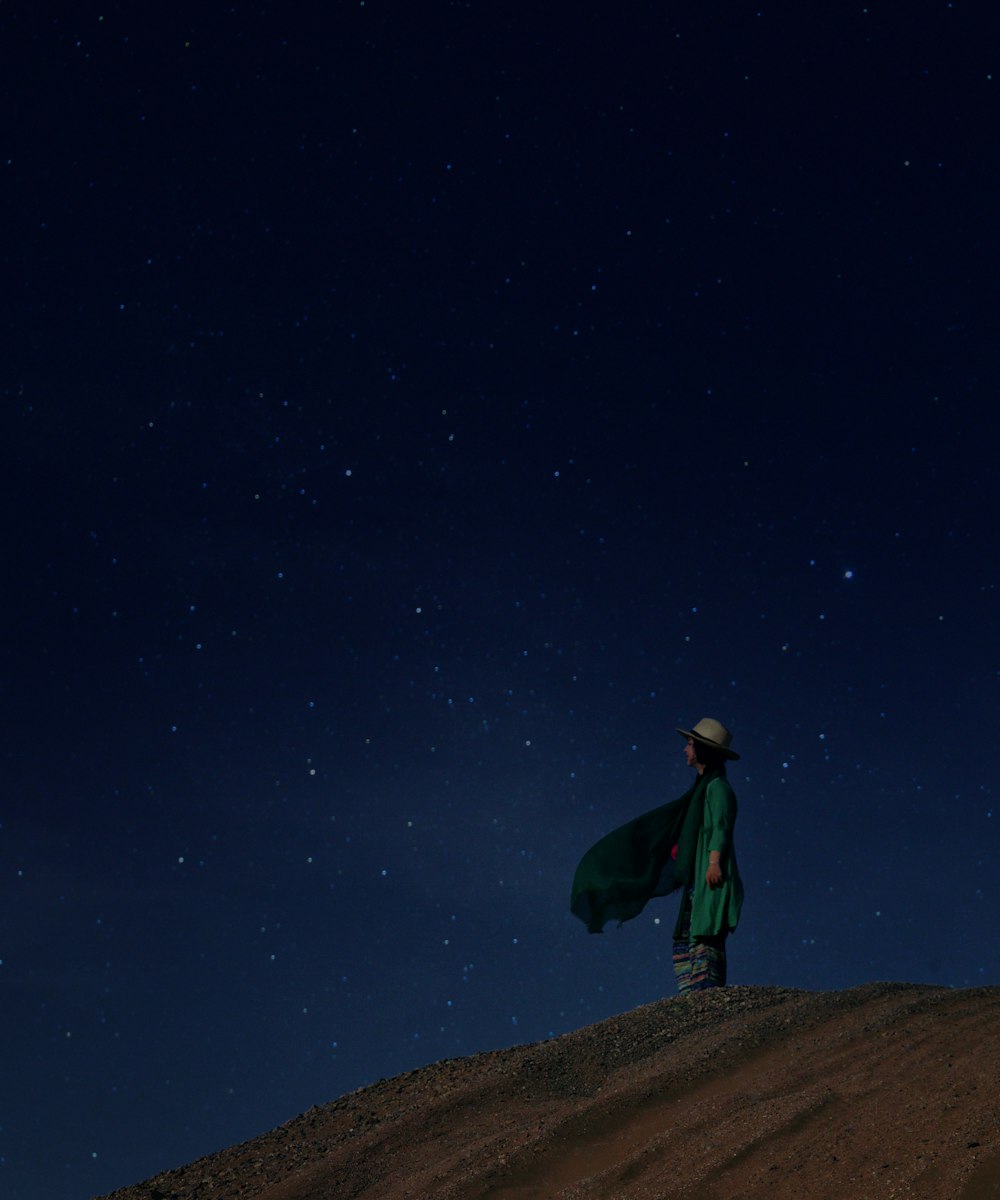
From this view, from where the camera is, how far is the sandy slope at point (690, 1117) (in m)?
5.91

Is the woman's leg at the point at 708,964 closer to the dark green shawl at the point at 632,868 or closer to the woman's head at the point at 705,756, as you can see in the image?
the dark green shawl at the point at 632,868

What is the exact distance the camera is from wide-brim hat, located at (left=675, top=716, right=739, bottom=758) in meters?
11.7

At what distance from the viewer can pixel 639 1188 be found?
20.6 ft

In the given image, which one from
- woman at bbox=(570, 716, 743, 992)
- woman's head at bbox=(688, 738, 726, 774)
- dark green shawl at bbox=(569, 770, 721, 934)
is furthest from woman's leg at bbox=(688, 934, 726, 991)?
woman's head at bbox=(688, 738, 726, 774)

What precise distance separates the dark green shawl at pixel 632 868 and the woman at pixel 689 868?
10mm

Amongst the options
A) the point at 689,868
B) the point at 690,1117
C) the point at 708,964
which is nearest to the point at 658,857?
the point at 689,868

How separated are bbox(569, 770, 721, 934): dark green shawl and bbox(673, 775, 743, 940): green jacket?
36 centimetres

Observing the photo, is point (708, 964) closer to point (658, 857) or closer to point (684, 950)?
point (684, 950)

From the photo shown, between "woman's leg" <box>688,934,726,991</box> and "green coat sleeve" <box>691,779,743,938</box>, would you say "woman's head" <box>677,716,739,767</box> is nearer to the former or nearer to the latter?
"green coat sleeve" <box>691,779,743,938</box>

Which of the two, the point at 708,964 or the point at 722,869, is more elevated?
the point at 722,869

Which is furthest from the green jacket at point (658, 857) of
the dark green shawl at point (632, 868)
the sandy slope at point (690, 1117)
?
the sandy slope at point (690, 1117)

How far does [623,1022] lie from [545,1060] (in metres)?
1.04

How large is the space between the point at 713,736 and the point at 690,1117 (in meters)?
4.86

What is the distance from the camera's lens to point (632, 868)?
39.9ft
